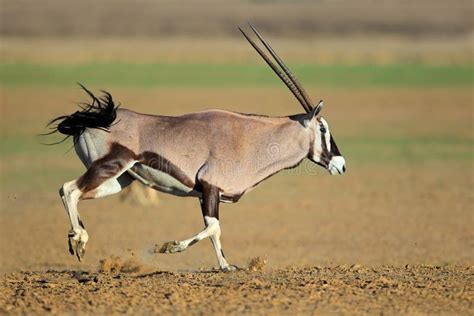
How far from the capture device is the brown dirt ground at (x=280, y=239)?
351 inches

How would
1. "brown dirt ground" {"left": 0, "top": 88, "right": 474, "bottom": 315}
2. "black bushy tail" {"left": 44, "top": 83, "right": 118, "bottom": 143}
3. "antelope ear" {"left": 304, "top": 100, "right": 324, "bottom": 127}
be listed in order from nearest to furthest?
"brown dirt ground" {"left": 0, "top": 88, "right": 474, "bottom": 315}, "black bushy tail" {"left": 44, "top": 83, "right": 118, "bottom": 143}, "antelope ear" {"left": 304, "top": 100, "right": 324, "bottom": 127}

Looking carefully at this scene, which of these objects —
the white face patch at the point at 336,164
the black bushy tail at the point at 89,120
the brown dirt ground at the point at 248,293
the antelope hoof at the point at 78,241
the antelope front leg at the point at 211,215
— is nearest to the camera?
the brown dirt ground at the point at 248,293

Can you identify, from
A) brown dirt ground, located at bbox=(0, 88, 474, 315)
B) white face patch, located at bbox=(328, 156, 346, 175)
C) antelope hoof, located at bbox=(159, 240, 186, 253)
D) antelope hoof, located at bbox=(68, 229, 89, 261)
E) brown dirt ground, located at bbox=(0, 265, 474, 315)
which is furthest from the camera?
white face patch, located at bbox=(328, 156, 346, 175)

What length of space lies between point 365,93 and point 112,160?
28230 millimetres

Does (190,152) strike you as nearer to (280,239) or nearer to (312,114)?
(312,114)

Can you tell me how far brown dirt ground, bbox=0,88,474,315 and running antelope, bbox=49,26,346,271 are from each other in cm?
81

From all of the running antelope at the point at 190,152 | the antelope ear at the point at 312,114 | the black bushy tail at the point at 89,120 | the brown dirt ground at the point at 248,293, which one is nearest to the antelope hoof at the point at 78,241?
the running antelope at the point at 190,152

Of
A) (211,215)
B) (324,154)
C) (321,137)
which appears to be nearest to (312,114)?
(321,137)

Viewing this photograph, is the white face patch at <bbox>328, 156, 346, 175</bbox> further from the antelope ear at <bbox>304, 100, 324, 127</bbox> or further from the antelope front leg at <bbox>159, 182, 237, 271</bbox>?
the antelope front leg at <bbox>159, 182, 237, 271</bbox>

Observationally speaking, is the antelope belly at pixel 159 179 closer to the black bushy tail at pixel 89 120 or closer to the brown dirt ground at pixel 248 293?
the black bushy tail at pixel 89 120

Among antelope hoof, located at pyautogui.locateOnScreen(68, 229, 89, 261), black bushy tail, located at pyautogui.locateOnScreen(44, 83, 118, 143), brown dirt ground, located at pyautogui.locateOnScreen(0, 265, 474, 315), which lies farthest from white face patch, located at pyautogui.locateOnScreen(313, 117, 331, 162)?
antelope hoof, located at pyautogui.locateOnScreen(68, 229, 89, 261)

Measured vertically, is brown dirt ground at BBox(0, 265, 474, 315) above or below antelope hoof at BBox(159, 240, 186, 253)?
below

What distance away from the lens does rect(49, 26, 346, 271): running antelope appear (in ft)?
34.4

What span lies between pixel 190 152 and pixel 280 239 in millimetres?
4694
